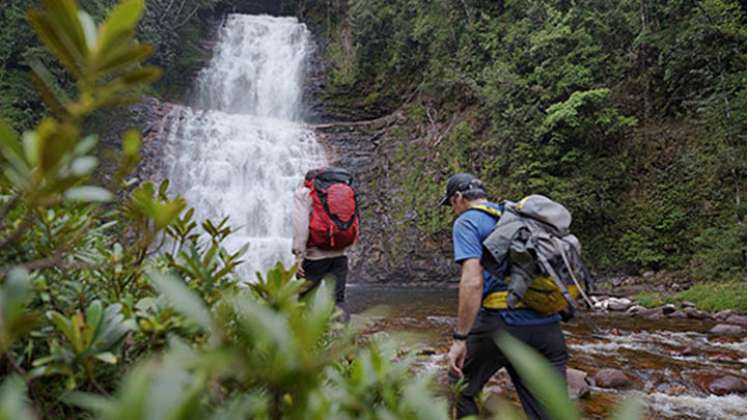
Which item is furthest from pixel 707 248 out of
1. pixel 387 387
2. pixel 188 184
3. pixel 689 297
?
pixel 188 184

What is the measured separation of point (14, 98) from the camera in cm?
1358

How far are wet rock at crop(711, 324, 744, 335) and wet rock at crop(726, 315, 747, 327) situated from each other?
41 centimetres

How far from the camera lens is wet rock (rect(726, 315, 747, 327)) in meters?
7.57

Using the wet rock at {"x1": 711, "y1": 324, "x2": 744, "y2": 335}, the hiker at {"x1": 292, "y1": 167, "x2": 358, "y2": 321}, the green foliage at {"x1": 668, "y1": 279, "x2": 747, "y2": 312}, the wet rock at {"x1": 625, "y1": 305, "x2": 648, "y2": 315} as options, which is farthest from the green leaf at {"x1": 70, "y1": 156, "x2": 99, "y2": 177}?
the green foliage at {"x1": 668, "y1": 279, "x2": 747, "y2": 312}

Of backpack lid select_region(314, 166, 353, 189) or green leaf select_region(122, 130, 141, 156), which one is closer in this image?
green leaf select_region(122, 130, 141, 156)

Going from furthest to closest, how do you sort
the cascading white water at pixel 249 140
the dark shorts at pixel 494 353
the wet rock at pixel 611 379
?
the cascading white water at pixel 249 140 < the wet rock at pixel 611 379 < the dark shorts at pixel 494 353

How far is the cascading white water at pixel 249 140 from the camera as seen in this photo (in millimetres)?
15438

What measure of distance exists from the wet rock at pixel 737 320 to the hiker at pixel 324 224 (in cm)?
703

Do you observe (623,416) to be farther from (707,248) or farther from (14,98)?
(14,98)

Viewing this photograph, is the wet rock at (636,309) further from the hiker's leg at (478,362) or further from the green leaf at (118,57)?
the green leaf at (118,57)

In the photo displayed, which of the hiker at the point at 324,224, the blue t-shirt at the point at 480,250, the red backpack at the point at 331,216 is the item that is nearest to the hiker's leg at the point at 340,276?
the hiker at the point at 324,224

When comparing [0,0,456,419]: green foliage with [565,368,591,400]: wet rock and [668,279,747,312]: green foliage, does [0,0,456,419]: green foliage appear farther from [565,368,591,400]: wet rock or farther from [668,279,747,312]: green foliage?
[668,279,747,312]: green foliage

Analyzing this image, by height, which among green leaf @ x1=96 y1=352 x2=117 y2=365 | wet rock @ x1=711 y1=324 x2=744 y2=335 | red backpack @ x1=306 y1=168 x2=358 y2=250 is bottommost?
wet rock @ x1=711 y1=324 x2=744 y2=335

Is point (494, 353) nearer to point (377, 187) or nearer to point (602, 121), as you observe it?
point (602, 121)
